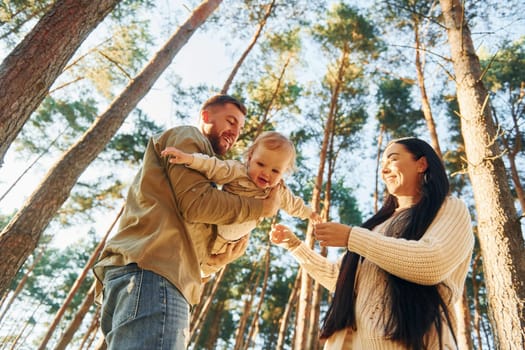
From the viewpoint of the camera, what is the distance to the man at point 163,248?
1.19m

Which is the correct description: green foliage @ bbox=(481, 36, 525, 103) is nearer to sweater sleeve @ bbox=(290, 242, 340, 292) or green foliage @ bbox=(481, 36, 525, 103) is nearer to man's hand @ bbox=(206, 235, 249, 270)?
sweater sleeve @ bbox=(290, 242, 340, 292)

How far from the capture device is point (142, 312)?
118cm

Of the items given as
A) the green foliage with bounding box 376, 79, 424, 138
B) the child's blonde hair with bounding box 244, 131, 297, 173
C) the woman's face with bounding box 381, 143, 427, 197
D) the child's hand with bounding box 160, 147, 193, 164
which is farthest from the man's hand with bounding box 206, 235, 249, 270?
the green foliage with bounding box 376, 79, 424, 138

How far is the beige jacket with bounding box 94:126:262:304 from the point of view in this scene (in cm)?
134

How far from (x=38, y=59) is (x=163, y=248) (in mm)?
2162

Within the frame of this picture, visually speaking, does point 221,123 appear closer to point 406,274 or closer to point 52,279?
point 406,274

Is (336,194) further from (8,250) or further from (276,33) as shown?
(8,250)

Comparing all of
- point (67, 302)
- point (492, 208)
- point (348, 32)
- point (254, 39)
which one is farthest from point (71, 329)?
point (348, 32)

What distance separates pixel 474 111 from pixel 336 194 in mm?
10310

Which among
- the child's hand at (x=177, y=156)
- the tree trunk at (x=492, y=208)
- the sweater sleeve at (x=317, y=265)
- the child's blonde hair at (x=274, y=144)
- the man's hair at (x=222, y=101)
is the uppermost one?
the tree trunk at (x=492, y=208)

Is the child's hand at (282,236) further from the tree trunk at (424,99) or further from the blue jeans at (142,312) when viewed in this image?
the tree trunk at (424,99)

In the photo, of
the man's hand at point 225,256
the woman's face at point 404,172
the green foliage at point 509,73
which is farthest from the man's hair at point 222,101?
the green foliage at point 509,73

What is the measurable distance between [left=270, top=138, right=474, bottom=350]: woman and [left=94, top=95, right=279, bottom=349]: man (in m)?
0.61

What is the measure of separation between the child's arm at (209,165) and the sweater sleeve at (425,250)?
74cm
